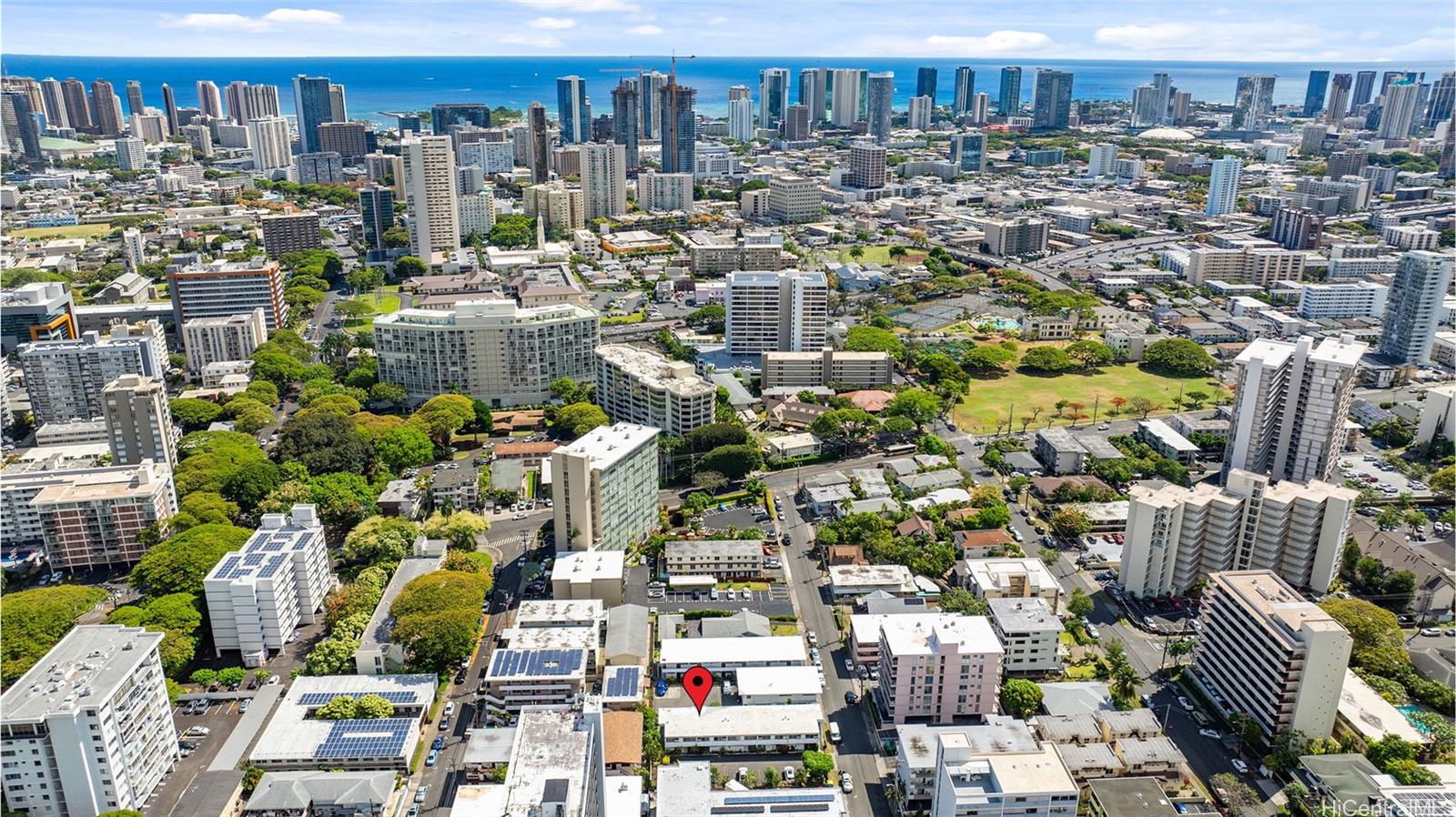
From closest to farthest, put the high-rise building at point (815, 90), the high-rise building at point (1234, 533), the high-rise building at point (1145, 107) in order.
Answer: the high-rise building at point (1234, 533) → the high-rise building at point (1145, 107) → the high-rise building at point (815, 90)

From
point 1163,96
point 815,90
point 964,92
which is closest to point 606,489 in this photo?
point 815,90

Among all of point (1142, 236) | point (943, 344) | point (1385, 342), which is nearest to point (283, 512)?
point (943, 344)

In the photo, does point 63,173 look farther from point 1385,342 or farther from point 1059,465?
point 1385,342

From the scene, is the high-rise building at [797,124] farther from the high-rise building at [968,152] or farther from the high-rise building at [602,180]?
the high-rise building at [602,180]

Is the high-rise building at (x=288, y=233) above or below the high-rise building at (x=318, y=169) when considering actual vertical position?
below

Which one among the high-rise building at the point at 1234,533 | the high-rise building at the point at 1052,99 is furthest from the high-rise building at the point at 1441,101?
the high-rise building at the point at 1234,533

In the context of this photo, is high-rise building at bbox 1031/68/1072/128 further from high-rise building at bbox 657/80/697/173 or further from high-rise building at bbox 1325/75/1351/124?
→ high-rise building at bbox 657/80/697/173

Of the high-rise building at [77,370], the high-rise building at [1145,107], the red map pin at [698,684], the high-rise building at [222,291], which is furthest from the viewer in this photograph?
the high-rise building at [1145,107]

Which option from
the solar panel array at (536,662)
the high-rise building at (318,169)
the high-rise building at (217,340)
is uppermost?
the high-rise building at (318,169)
